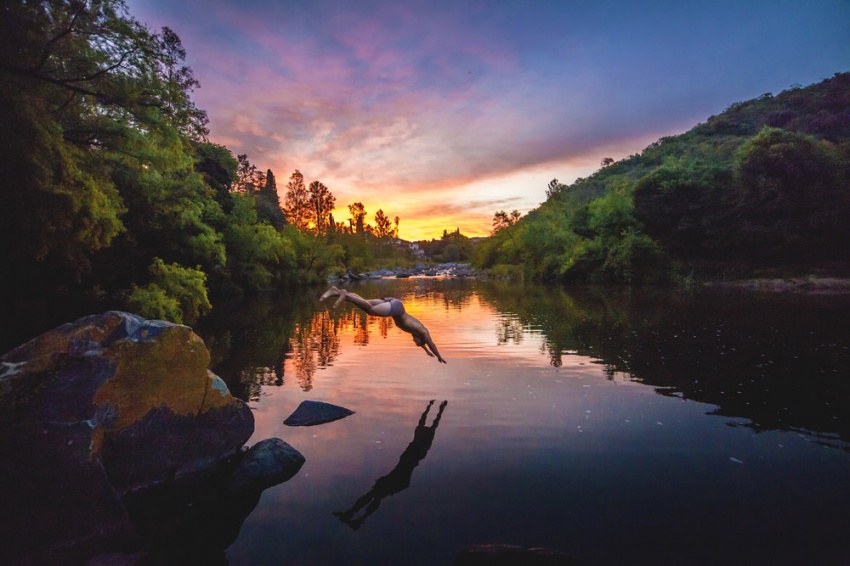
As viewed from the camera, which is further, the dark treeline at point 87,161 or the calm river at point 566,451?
the dark treeline at point 87,161

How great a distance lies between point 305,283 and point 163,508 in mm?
64759

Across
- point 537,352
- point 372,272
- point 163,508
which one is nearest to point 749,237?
point 537,352

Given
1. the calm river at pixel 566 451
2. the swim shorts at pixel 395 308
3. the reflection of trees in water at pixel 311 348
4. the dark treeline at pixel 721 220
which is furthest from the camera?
the dark treeline at pixel 721 220

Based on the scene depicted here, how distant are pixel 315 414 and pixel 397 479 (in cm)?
347

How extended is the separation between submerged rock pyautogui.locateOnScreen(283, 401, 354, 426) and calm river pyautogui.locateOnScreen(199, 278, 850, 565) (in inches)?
10.8

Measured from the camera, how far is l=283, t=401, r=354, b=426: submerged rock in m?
10.0

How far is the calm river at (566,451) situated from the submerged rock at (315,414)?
274 mm

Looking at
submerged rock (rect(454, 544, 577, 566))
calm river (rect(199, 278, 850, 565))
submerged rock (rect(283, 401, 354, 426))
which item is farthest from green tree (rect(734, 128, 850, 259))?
submerged rock (rect(454, 544, 577, 566))

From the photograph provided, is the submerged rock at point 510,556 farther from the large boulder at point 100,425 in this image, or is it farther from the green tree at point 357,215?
the green tree at point 357,215

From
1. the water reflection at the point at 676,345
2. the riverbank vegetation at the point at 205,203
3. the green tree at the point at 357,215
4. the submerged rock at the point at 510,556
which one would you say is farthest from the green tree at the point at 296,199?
the submerged rock at the point at 510,556

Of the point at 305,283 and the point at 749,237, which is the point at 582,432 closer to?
the point at 749,237

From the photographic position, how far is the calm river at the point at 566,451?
19.3 feet

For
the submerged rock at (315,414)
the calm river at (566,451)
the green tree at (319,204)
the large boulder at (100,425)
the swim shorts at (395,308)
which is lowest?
the calm river at (566,451)

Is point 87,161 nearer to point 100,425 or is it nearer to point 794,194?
point 100,425
